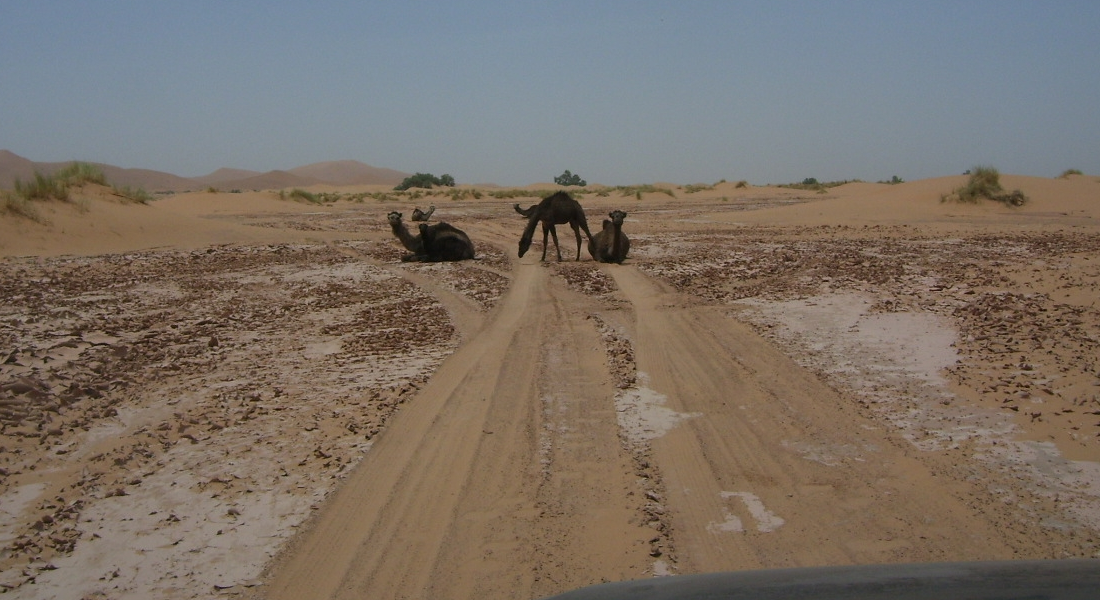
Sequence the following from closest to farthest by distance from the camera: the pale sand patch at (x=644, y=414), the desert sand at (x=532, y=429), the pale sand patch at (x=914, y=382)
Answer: the desert sand at (x=532, y=429) < the pale sand patch at (x=914, y=382) < the pale sand patch at (x=644, y=414)

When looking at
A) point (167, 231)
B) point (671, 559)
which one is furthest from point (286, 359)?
point (167, 231)

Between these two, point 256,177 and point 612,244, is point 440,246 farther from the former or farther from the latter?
point 256,177

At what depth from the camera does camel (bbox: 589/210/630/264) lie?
54.3 feet

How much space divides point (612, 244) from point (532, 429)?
34.9ft

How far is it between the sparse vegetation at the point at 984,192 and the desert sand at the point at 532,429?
52.7 ft

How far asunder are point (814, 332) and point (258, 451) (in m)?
6.56

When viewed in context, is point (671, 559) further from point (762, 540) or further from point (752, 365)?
point (752, 365)

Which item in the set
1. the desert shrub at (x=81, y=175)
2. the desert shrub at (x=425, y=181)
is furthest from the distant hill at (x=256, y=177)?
the desert shrub at (x=81, y=175)

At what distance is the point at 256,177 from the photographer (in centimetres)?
12506

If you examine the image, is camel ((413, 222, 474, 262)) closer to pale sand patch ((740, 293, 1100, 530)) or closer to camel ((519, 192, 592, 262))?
camel ((519, 192, 592, 262))

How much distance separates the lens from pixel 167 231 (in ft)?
72.7

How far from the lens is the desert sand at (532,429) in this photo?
477 centimetres

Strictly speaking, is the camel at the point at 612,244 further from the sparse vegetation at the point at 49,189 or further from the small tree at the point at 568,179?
the small tree at the point at 568,179

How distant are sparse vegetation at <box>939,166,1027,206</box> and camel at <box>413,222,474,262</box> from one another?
19.6 meters
